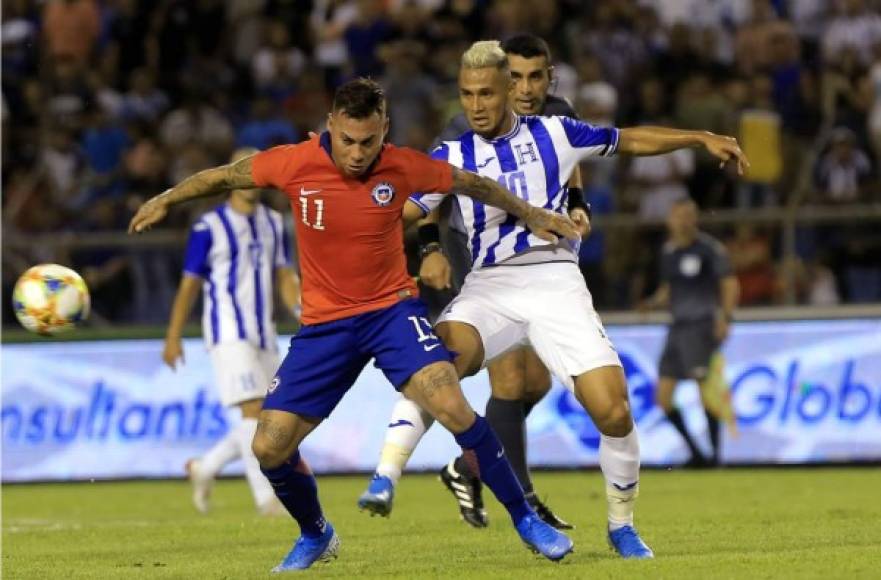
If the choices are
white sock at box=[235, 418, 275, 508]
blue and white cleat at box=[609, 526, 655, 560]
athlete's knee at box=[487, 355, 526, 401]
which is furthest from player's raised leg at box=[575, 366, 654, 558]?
A: white sock at box=[235, 418, 275, 508]

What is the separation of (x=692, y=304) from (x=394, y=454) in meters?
8.90

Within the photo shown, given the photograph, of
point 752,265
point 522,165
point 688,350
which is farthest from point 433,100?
point 522,165

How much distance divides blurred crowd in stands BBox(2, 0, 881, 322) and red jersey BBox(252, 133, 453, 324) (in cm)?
877

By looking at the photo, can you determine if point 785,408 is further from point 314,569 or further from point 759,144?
point 314,569

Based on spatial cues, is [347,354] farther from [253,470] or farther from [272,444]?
[253,470]

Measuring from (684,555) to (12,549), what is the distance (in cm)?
393

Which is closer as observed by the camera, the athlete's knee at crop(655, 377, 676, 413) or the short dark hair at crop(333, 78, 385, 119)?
the short dark hair at crop(333, 78, 385, 119)

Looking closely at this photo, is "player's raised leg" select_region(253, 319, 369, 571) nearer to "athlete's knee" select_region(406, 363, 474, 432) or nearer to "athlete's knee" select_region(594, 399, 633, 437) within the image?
"athlete's knee" select_region(406, 363, 474, 432)

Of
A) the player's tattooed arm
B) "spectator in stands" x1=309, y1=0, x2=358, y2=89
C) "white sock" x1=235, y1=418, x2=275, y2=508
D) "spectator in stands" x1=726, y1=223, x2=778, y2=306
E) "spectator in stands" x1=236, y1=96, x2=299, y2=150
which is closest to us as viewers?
the player's tattooed arm

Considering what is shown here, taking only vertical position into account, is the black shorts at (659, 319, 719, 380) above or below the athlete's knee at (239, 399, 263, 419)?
below

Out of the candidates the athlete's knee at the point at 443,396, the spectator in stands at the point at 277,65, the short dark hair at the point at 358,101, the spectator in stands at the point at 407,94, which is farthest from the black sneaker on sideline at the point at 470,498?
the spectator in stands at the point at 277,65

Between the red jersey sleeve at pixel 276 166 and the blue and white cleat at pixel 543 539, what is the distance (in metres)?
1.83

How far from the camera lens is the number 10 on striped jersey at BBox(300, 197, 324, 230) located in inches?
313

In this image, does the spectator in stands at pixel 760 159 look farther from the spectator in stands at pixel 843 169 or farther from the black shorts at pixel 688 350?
the black shorts at pixel 688 350
